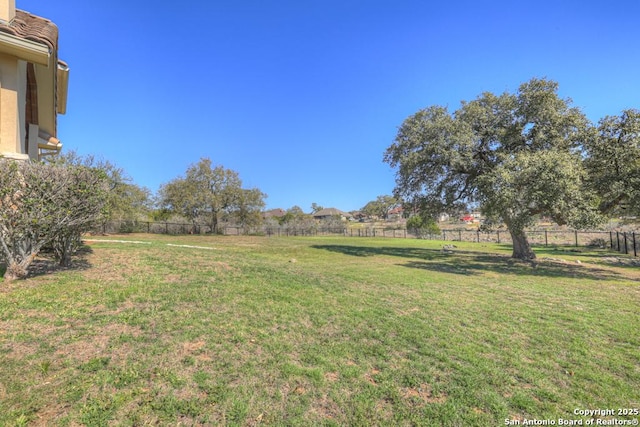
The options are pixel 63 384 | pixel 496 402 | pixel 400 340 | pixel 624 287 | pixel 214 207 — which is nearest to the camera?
pixel 63 384

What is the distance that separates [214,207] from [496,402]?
34.1 metres

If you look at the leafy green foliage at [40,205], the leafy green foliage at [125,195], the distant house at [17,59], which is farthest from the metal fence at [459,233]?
the leafy green foliage at [40,205]

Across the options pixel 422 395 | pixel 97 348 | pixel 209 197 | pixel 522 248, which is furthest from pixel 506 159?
pixel 209 197

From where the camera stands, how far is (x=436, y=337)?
4.36m

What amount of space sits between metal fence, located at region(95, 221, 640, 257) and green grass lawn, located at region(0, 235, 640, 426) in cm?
1560

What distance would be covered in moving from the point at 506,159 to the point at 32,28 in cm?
1565

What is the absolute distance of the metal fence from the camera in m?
21.6

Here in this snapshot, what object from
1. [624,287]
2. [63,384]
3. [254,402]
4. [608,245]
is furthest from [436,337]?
[608,245]

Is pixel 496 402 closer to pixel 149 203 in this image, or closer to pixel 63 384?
pixel 63 384

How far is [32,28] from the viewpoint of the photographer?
6.27 meters

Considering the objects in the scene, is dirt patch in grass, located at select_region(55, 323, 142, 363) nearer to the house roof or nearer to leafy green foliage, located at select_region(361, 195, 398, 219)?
leafy green foliage, located at select_region(361, 195, 398, 219)

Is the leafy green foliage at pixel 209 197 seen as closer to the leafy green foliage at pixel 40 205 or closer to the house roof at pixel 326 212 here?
the leafy green foliage at pixel 40 205

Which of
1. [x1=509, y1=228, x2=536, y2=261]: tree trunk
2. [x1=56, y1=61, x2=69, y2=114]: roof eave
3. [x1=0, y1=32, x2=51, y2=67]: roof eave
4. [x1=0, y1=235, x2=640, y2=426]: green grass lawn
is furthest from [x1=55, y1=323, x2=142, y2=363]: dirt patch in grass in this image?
[x1=509, y1=228, x2=536, y2=261]: tree trunk

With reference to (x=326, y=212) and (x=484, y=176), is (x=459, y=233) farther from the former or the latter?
(x=326, y=212)
